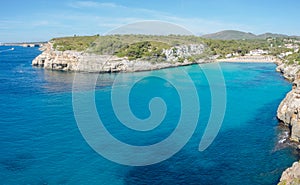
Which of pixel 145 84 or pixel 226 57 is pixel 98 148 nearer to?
pixel 145 84

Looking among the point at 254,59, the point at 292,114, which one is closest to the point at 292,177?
the point at 292,114

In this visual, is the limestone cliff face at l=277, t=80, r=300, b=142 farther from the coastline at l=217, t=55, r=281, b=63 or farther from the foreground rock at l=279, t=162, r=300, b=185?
the coastline at l=217, t=55, r=281, b=63

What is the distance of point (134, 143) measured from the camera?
1091 inches

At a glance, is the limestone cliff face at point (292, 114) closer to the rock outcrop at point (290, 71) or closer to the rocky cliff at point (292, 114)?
the rocky cliff at point (292, 114)

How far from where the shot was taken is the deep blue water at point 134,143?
21547 millimetres

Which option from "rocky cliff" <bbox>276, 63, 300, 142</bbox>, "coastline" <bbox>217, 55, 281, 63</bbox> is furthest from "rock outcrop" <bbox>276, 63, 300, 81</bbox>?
"rocky cliff" <bbox>276, 63, 300, 142</bbox>

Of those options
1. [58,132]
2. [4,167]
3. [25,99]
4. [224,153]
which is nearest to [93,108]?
[58,132]

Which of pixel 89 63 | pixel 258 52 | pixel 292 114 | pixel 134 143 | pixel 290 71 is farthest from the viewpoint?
pixel 258 52

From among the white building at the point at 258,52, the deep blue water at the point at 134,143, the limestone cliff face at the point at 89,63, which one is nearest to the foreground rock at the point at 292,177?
the deep blue water at the point at 134,143

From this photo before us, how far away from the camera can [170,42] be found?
3888 inches

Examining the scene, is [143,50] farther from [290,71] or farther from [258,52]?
[258,52]

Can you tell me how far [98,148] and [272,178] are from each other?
14.4 metres

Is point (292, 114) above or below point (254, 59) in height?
below

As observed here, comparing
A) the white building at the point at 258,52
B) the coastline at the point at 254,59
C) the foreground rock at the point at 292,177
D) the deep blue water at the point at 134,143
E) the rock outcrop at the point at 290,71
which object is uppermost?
the white building at the point at 258,52
